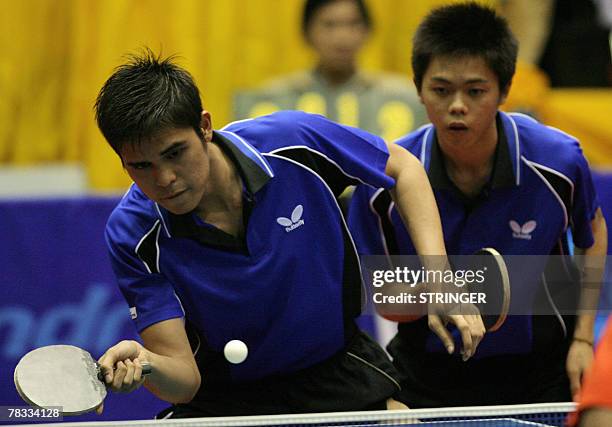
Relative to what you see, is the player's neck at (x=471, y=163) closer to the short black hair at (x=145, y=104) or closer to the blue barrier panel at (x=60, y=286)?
the short black hair at (x=145, y=104)

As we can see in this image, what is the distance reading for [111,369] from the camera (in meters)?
2.88

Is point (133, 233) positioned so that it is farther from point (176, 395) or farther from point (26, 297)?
point (26, 297)

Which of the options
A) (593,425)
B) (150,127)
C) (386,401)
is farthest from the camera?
(386,401)

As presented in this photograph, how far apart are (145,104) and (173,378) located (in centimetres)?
79

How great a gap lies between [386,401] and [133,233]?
98cm

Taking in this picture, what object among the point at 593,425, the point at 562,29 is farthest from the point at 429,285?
the point at 562,29

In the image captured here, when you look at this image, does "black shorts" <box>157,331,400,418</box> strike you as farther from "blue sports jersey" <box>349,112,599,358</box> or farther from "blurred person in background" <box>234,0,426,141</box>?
→ "blurred person in background" <box>234,0,426,141</box>

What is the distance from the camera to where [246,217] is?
347 centimetres

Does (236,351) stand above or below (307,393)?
above

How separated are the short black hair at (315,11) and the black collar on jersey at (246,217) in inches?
130

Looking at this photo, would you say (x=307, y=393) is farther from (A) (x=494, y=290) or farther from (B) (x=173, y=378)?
(A) (x=494, y=290)

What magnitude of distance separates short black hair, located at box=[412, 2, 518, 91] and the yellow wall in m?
3.63

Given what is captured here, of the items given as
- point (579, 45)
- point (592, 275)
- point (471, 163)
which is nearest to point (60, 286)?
point (471, 163)

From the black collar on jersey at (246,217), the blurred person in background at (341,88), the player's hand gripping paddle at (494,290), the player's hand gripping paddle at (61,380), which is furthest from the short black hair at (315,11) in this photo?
the player's hand gripping paddle at (61,380)
